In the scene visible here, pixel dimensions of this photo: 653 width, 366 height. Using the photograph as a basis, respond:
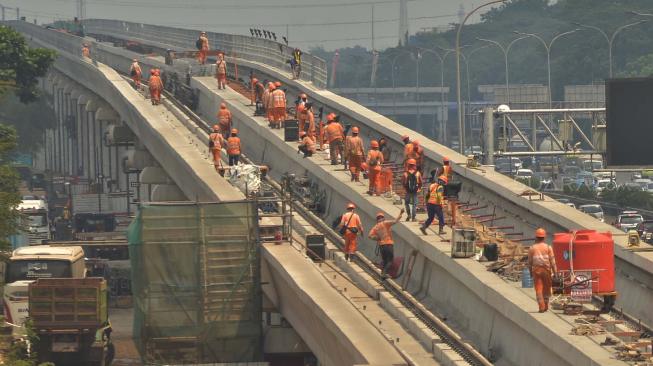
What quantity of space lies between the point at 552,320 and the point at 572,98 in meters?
114

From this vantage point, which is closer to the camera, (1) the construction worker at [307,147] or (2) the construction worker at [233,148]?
(1) the construction worker at [307,147]

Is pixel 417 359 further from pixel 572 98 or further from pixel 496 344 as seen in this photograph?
pixel 572 98

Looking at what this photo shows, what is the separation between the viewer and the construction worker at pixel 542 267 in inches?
1207

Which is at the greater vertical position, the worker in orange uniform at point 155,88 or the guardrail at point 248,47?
the guardrail at point 248,47

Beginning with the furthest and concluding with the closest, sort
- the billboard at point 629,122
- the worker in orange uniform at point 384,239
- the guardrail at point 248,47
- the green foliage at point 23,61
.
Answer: the green foliage at point 23,61, the guardrail at point 248,47, the billboard at point 629,122, the worker in orange uniform at point 384,239

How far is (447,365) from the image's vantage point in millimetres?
32375

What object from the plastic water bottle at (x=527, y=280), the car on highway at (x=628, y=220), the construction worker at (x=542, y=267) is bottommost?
the car on highway at (x=628, y=220)

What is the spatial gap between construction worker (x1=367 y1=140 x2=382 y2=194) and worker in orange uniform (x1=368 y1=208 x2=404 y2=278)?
377cm

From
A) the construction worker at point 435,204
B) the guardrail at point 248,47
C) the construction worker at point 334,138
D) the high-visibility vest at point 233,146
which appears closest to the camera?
the construction worker at point 435,204

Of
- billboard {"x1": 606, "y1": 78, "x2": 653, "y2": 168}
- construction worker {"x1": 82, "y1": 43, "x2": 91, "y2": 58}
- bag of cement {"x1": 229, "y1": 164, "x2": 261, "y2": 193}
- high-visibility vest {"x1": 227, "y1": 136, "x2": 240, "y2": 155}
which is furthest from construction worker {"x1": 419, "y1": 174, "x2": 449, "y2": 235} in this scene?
construction worker {"x1": 82, "y1": 43, "x2": 91, "y2": 58}

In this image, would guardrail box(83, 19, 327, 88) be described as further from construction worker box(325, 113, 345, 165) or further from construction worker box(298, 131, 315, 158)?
construction worker box(325, 113, 345, 165)

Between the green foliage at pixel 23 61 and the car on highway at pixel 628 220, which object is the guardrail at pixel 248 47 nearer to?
the green foliage at pixel 23 61

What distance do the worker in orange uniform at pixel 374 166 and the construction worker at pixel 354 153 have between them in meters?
1.19

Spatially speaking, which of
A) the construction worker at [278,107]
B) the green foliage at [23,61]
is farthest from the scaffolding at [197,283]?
the green foliage at [23,61]
